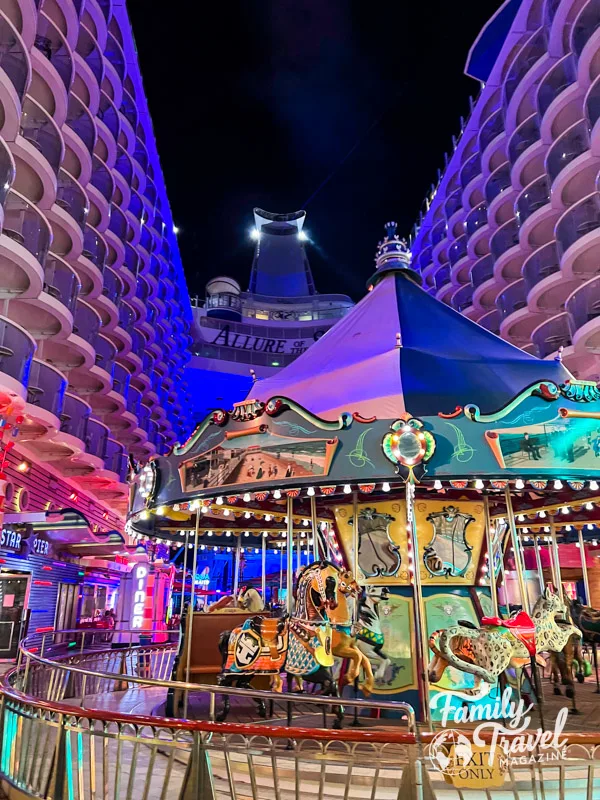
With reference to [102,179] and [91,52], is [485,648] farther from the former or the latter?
[91,52]

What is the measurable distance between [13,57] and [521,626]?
19.0 metres

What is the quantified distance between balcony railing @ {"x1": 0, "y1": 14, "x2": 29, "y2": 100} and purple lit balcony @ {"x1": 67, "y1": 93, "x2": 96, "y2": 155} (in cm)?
860

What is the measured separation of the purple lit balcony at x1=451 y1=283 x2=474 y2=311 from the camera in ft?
124

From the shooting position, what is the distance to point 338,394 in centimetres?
995

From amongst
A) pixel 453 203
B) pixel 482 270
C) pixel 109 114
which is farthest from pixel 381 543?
pixel 453 203

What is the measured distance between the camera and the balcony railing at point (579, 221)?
2262 centimetres

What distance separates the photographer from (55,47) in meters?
22.3

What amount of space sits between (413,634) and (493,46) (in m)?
39.7

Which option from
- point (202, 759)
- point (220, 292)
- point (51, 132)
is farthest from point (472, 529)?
point (220, 292)

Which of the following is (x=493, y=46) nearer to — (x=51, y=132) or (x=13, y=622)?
(x=51, y=132)

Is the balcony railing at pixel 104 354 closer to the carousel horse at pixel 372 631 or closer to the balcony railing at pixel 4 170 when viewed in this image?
the balcony railing at pixel 4 170

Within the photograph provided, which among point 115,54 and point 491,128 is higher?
point 115,54

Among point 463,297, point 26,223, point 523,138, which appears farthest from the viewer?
point 463,297

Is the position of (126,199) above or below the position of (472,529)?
above
